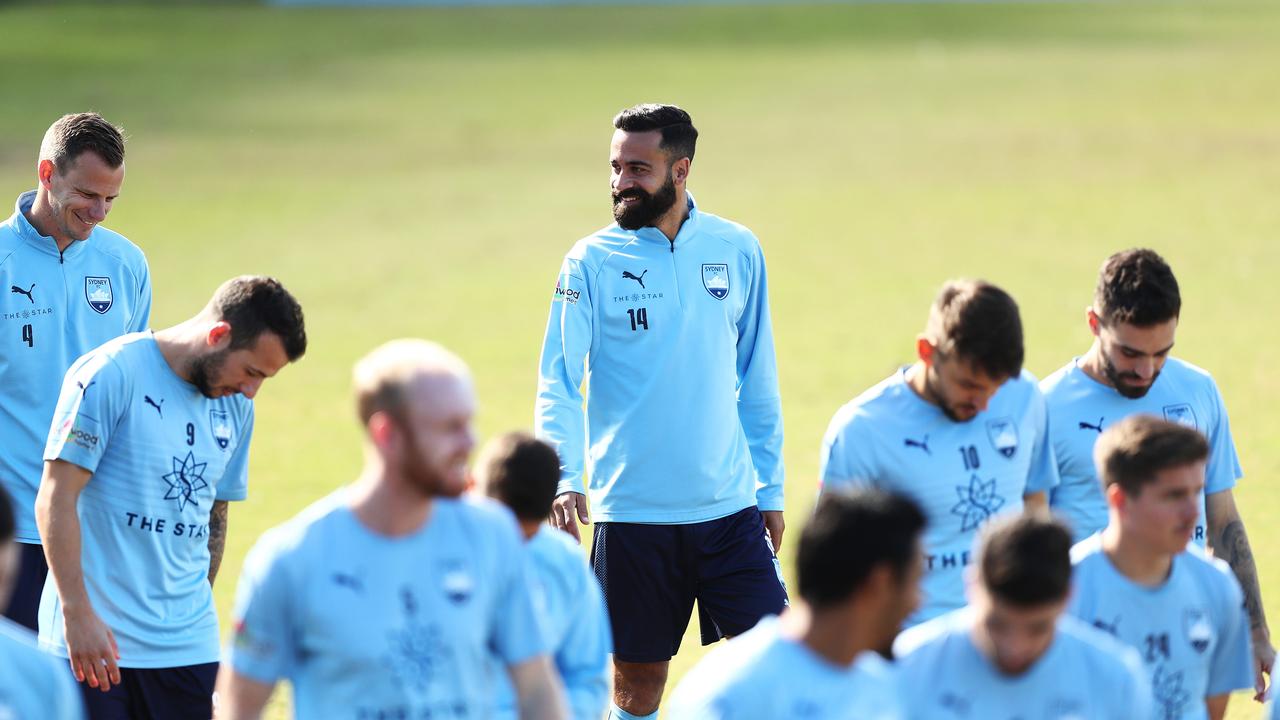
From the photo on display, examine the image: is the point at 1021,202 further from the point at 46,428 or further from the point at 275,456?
the point at 46,428

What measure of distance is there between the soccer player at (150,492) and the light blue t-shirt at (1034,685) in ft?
8.48

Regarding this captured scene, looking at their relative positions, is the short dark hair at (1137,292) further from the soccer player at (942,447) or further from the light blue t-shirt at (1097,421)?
the soccer player at (942,447)

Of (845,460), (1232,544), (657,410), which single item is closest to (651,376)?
(657,410)

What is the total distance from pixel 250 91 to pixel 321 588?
147 ft

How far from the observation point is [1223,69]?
46344 mm

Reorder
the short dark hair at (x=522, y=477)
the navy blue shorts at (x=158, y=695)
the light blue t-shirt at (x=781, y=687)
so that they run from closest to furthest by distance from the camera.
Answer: the light blue t-shirt at (x=781, y=687) → the short dark hair at (x=522, y=477) → the navy blue shorts at (x=158, y=695)

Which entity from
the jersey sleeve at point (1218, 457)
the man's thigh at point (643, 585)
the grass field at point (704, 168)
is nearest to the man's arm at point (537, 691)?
the man's thigh at point (643, 585)

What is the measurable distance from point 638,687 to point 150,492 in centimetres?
261

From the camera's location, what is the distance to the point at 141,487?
6.11 meters

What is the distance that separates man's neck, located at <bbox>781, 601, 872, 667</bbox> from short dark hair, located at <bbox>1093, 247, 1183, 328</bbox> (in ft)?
8.12

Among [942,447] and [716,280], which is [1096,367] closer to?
[942,447]

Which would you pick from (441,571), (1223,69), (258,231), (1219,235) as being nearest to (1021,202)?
(1219,235)

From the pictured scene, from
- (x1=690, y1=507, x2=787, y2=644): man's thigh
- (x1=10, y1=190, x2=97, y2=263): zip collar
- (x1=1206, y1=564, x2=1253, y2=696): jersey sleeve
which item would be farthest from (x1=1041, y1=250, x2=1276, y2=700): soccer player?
(x1=10, y1=190, x2=97, y2=263): zip collar

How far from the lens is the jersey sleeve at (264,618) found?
14.3 feet
